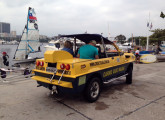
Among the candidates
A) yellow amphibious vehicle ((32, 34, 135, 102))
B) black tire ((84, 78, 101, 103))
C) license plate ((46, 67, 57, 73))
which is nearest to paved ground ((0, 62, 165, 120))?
black tire ((84, 78, 101, 103))

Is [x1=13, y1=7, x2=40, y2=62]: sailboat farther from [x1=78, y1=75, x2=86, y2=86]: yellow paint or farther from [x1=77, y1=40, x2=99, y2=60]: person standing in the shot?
[x1=78, y1=75, x2=86, y2=86]: yellow paint

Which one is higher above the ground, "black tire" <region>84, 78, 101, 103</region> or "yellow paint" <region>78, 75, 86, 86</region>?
"yellow paint" <region>78, 75, 86, 86</region>

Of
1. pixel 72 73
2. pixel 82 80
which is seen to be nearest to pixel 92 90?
pixel 82 80

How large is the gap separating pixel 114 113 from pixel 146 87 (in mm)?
3036

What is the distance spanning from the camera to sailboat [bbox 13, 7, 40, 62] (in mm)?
14062

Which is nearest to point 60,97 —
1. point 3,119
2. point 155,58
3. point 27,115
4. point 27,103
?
point 27,103

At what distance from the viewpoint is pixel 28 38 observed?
14227 millimetres

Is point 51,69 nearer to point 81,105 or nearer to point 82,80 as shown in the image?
point 82,80

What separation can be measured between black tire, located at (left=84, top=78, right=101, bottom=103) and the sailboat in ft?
37.9

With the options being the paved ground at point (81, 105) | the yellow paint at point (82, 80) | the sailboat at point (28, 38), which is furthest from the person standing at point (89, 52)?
the sailboat at point (28, 38)

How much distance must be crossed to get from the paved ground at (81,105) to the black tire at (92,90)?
18 centimetres

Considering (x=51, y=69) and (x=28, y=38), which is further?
(x=28, y=38)

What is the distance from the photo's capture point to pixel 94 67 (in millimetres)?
4367

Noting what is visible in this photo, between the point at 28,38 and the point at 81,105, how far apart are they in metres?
11.8
